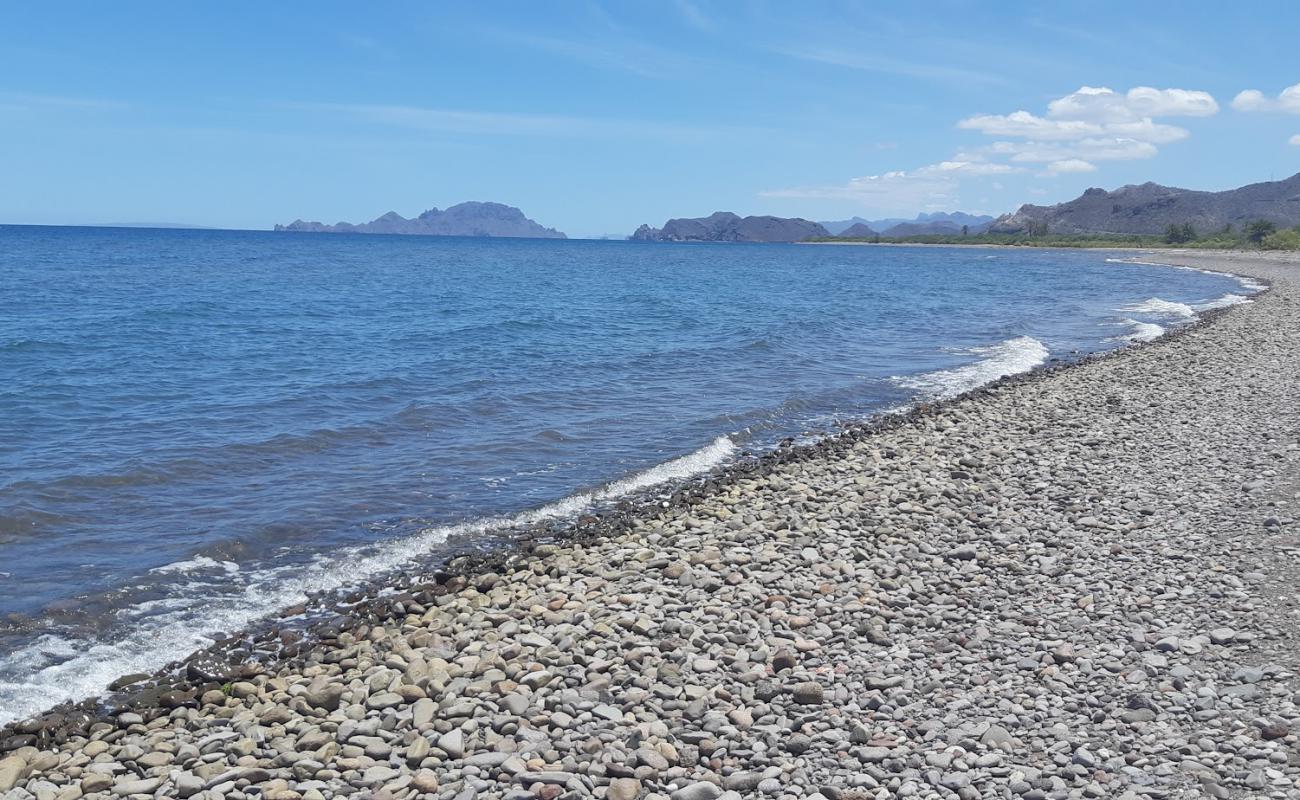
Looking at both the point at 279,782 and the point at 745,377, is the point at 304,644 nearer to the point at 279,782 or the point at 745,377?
the point at 279,782

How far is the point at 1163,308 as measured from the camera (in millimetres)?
44594

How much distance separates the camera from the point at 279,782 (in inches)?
238

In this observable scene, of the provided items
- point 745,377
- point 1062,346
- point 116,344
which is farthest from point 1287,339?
point 116,344

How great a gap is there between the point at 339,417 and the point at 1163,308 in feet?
137

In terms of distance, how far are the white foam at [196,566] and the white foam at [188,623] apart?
0.04 feet

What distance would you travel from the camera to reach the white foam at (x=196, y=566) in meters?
10.7

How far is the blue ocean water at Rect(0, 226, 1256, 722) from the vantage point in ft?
34.1

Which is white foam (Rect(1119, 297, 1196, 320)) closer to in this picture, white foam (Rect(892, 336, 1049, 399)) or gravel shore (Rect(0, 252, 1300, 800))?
white foam (Rect(892, 336, 1049, 399))

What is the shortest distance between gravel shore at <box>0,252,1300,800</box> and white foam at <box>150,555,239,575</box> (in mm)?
2805

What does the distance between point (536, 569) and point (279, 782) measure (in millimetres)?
4428

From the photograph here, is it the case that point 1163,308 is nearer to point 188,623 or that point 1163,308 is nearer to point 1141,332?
point 1141,332

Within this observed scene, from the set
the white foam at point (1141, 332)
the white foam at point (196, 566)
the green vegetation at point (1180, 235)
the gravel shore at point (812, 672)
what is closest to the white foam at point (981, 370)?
the white foam at point (1141, 332)

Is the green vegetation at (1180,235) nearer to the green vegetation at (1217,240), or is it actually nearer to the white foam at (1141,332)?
the green vegetation at (1217,240)

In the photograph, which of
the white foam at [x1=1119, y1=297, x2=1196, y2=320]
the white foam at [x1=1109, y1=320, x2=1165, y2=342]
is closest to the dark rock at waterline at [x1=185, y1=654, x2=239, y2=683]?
the white foam at [x1=1109, y1=320, x2=1165, y2=342]
